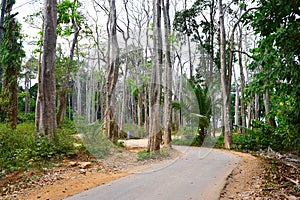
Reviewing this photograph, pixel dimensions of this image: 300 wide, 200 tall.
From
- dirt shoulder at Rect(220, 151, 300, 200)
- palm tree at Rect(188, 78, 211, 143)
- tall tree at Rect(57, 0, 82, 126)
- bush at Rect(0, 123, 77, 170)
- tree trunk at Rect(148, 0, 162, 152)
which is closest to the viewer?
dirt shoulder at Rect(220, 151, 300, 200)

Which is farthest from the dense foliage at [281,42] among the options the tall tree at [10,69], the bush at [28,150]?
the tall tree at [10,69]

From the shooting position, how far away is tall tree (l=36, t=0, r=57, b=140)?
899cm

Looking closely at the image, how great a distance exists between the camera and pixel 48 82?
935 cm

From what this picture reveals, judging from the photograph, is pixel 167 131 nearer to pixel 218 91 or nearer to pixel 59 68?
pixel 218 91

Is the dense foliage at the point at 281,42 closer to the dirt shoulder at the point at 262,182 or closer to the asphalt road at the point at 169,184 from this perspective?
the dirt shoulder at the point at 262,182

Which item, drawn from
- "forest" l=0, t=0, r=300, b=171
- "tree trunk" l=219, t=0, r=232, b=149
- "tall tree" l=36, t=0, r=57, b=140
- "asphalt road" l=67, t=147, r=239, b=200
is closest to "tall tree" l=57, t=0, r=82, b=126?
"forest" l=0, t=0, r=300, b=171

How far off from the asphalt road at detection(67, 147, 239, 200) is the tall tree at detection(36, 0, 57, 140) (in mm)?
3713

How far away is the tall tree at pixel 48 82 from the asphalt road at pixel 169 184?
3.71 metres

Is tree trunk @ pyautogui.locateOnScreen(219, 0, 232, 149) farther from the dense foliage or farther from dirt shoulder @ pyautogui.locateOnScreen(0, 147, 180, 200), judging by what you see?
the dense foliage

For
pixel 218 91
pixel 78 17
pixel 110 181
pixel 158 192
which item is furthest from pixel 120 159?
pixel 78 17

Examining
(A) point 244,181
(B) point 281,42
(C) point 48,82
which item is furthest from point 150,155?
(B) point 281,42

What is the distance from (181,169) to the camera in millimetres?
7395

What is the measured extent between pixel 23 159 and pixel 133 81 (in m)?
14.4

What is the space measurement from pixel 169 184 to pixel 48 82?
569 centimetres
